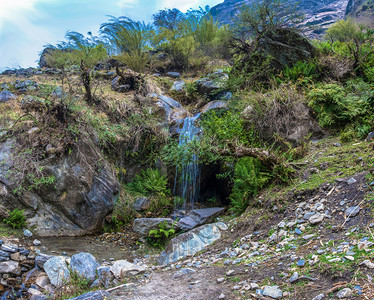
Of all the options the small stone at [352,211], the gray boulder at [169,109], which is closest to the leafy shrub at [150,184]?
the gray boulder at [169,109]

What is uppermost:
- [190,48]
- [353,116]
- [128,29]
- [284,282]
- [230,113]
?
[128,29]

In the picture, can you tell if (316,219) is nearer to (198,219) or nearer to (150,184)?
(198,219)

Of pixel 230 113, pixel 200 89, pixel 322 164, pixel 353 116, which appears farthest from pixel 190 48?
pixel 322 164

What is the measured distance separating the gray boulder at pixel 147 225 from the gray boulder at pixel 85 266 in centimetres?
184

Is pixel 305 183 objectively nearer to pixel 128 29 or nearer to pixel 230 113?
pixel 230 113

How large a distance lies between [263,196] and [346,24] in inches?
549

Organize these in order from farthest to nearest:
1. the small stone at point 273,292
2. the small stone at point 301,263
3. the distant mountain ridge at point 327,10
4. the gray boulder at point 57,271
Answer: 1. the distant mountain ridge at point 327,10
2. the gray boulder at point 57,271
3. the small stone at point 301,263
4. the small stone at point 273,292

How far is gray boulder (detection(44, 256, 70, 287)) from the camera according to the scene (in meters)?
3.60

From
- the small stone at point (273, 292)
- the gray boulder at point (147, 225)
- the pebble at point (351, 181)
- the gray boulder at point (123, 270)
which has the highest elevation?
the pebble at point (351, 181)

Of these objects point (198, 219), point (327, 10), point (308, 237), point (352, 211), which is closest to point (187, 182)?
point (198, 219)

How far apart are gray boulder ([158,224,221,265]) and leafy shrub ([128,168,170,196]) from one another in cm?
236

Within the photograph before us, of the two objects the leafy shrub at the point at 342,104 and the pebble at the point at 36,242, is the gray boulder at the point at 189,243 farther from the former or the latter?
the leafy shrub at the point at 342,104

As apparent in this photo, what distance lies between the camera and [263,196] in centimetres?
466

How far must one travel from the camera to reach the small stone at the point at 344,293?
1.75m
